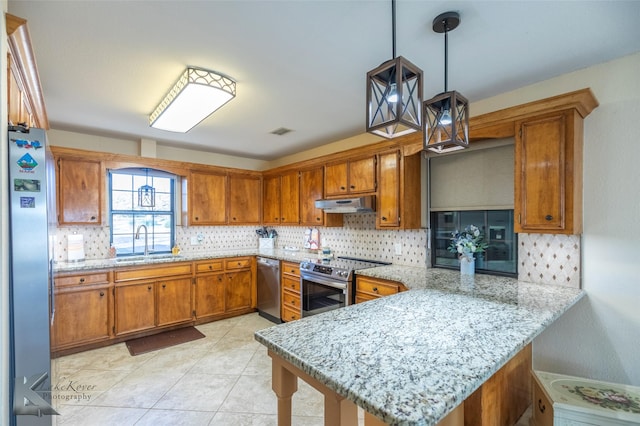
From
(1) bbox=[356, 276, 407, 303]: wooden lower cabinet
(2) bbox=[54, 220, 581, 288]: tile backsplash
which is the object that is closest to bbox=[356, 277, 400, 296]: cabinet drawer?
(1) bbox=[356, 276, 407, 303]: wooden lower cabinet

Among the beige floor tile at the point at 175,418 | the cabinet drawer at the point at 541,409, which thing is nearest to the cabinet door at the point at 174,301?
the beige floor tile at the point at 175,418

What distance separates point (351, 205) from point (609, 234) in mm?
2166

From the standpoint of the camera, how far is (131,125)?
3471 mm

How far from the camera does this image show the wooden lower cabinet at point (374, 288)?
270cm

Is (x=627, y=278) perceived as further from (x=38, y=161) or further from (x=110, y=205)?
(x=110, y=205)

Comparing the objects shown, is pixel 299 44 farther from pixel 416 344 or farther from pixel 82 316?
pixel 82 316

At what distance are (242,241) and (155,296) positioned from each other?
1.71 meters

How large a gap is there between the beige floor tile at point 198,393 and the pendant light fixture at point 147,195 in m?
2.57

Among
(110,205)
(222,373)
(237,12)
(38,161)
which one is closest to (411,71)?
(237,12)

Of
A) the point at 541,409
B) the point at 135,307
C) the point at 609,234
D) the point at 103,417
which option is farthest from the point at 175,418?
the point at 609,234

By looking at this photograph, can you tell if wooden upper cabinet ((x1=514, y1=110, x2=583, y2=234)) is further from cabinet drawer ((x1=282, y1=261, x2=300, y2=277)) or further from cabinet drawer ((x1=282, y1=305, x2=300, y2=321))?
cabinet drawer ((x1=282, y1=305, x2=300, y2=321))

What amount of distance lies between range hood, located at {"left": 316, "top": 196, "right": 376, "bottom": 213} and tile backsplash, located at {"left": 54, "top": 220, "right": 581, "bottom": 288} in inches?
16.3

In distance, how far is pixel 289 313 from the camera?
3.98 meters

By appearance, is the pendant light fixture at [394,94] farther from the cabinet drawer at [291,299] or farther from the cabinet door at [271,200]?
the cabinet door at [271,200]
